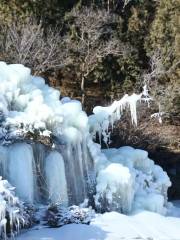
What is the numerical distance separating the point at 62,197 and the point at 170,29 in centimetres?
951

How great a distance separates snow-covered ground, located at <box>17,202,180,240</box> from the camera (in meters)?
12.7

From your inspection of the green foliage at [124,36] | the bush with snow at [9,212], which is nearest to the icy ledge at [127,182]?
the bush with snow at [9,212]

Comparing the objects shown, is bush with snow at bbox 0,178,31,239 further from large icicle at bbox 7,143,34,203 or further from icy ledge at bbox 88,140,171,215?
icy ledge at bbox 88,140,171,215

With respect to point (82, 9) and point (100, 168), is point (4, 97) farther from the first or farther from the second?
point (82, 9)

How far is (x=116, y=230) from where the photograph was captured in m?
13.1

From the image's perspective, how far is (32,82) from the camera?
15219mm

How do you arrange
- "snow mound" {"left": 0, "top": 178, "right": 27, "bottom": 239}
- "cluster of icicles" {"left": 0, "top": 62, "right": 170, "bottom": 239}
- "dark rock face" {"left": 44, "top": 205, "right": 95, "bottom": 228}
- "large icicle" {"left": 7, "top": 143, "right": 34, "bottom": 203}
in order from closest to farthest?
"snow mound" {"left": 0, "top": 178, "right": 27, "bottom": 239}
"dark rock face" {"left": 44, "top": 205, "right": 95, "bottom": 228}
"large icicle" {"left": 7, "top": 143, "right": 34, "bottom": 203}
"cluster of icicles" {"left": 0, "top": 62, "right": 170, "bottom": 239}

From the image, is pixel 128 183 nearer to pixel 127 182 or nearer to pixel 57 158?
pixel 127 182

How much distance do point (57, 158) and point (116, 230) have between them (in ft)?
6.83

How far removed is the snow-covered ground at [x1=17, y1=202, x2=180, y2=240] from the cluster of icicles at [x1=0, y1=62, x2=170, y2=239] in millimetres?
713

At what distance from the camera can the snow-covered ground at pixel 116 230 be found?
499 inches

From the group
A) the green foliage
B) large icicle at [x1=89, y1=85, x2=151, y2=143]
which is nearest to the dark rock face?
large icicle at [x1=89, y1=85, x2=151, y2=143]

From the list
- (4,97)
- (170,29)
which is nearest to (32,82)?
(4,97)

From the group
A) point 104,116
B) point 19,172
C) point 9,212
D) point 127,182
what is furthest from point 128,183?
point 9,212
